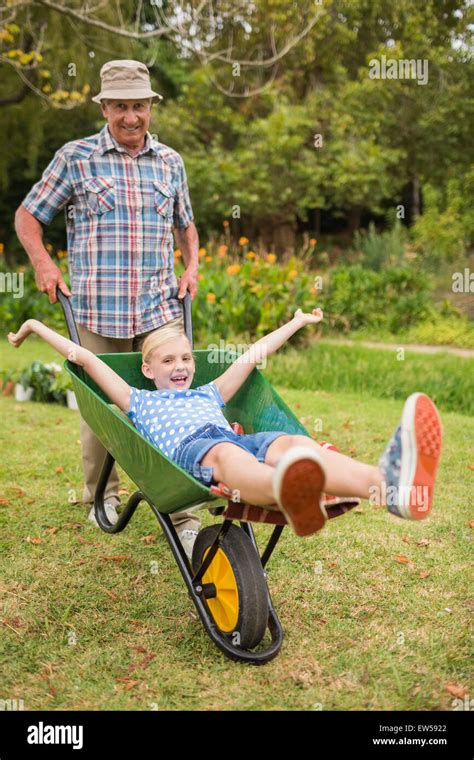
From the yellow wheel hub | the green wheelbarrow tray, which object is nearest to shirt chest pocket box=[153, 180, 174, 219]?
the green wheelbarrow tray

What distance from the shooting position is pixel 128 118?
10.6 feet

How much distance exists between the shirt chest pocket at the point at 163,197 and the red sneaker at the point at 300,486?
1.76 metres

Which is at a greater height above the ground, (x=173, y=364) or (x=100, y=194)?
(x=100, y=194)

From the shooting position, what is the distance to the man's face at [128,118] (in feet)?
10.6

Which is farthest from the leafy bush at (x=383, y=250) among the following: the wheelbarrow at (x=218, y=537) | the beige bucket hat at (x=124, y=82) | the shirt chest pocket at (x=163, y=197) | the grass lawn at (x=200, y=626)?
the wheelbarrow at (x=218, y=537)

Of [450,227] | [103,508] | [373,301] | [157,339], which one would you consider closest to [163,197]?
[157,339]

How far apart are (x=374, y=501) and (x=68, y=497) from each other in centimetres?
220

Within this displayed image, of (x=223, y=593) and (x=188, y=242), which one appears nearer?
(x=223, y=593)

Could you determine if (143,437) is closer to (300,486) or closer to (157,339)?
(300,486)

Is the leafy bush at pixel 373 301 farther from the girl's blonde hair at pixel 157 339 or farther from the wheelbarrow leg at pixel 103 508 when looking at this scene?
the girl's blonde hair at pixel 157 339

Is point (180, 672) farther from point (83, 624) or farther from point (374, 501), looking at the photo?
point (374, 501)

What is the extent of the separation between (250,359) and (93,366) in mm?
560

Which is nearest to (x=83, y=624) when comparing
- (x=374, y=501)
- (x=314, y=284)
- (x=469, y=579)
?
(x=374, y=501)

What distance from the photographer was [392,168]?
13289 millimetres
